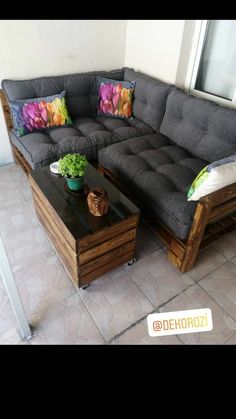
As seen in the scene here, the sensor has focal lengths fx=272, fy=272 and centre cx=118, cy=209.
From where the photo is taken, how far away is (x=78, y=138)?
7.16 feet

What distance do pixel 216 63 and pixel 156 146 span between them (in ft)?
2.68

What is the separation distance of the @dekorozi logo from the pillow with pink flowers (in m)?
1.82

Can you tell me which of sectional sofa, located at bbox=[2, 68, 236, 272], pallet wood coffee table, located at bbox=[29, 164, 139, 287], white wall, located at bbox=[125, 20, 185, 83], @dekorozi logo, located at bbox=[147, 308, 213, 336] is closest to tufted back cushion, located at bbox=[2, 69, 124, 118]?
sectional sofa, located at bbox=[2, 68, 236, 272]

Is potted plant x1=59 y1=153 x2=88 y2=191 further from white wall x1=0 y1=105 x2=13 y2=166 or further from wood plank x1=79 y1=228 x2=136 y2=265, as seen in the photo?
white wall x1=0 y1=105 x2=13 y2=166

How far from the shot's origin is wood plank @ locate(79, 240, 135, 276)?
1.47m

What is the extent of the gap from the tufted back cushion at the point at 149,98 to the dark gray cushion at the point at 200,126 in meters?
0.08

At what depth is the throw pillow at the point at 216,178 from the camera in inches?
52.6

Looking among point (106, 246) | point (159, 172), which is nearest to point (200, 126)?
point (159, 172)

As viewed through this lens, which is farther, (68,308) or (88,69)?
(88,69)

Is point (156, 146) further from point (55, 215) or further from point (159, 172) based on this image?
point (55, 215)
